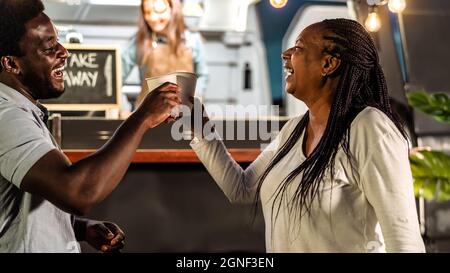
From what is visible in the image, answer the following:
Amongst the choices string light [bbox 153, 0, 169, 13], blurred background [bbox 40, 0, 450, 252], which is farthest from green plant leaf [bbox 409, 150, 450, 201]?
string light [bbox 153, 0, 169, 13]

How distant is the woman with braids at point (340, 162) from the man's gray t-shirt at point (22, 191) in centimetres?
63

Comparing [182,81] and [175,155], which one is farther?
[175,155]

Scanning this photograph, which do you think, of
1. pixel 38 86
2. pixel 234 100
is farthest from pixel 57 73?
pixel 234 100

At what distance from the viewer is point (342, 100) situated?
199 cm

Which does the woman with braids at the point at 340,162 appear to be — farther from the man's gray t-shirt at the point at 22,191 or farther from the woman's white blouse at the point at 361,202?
the man's gray t-shirt at the point at 22,191

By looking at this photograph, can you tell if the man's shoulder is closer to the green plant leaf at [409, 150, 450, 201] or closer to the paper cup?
the paper cup

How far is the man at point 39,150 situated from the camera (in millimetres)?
1604

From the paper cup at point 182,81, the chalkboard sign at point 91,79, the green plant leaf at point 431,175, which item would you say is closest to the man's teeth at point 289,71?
the paper cup at point 182,81

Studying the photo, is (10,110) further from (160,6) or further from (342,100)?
(160,6)

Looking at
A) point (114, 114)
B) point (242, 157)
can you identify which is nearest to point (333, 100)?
point (242, 157)

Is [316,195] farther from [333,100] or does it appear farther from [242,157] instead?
[242,157]

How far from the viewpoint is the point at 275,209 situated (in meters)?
2.02

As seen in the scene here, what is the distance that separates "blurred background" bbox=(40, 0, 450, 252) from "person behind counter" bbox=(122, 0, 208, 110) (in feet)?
0.43

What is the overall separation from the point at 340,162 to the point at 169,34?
2682 millimetres
